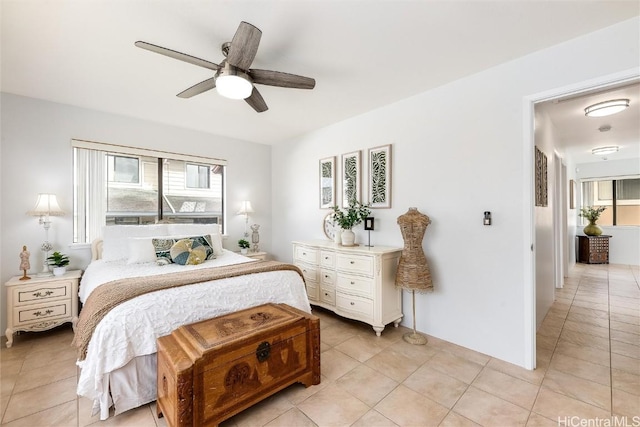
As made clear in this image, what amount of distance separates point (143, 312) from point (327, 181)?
2.75 meters

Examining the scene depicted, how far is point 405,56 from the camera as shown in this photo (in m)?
2.26

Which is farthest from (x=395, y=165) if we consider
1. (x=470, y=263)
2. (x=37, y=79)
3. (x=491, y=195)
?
(x=37, y=79)

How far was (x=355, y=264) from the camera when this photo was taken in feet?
9.89

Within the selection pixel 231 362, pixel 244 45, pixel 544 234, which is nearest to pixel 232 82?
pixel 244 45

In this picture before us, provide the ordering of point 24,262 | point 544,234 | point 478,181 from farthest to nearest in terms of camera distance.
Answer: point 544,234 → point 24,262 → point 478,181

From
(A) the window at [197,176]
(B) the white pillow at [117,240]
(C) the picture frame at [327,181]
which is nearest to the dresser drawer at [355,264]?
(C) the picture frame at [327,181]

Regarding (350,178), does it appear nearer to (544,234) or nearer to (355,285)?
(355,285)

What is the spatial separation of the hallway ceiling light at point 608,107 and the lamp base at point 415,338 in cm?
305

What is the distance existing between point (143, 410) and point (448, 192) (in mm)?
3004

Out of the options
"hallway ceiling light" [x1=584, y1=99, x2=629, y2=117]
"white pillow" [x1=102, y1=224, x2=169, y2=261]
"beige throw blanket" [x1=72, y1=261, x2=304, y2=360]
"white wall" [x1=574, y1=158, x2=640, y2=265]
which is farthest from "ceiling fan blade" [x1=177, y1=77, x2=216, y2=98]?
"white wall" [x1=574, y1=158, x2=640, y2=265]

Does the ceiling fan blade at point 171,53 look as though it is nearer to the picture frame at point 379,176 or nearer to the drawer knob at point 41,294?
the picture frame at point 379,176

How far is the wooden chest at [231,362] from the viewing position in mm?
1508

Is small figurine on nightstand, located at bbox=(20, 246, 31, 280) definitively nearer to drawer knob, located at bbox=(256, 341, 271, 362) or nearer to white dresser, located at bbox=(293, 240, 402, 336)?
drawer knob, located at bbox=(256, 341, 271, 362)

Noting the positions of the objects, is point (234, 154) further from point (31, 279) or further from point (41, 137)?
point (31, 279)
